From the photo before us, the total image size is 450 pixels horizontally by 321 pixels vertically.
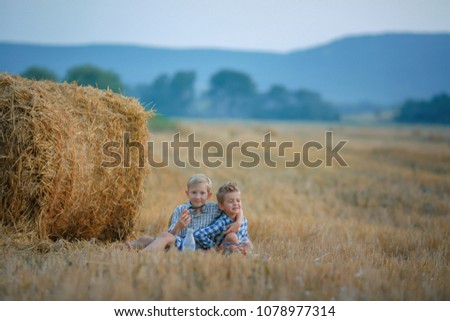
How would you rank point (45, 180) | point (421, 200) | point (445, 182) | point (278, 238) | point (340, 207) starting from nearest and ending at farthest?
point (45, 180)
point (278, 238)
point (340, 207)
point (421, 200)
point (445, 182)

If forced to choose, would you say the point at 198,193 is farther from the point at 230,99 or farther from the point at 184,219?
the point at 230,99

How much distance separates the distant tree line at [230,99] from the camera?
93562mm

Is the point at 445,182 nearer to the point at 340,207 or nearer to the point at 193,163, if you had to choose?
the point at 340,207

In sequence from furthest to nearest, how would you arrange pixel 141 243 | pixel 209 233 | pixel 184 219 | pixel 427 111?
pixel 427 111
pixel 141 243
pixel 209 233
pixel 184 219

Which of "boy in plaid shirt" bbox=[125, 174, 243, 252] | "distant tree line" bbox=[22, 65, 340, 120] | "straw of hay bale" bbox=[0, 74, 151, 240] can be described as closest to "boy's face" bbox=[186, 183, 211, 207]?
"boy in plaid shirt" bbox=[125, 174, 243, 252]

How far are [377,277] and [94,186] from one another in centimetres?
349

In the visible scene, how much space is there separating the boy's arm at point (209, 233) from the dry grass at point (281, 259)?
1.71 ft

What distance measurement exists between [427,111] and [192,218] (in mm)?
61199

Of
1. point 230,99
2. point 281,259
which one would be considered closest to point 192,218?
point 281,259

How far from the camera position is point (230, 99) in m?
101

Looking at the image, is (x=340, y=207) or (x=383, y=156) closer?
(x=340, y=207)

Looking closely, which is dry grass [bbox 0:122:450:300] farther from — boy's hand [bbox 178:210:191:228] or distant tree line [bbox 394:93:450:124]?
distant tree line [bbox 394:93:450:124]

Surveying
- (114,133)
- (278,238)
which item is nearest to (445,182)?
(278,238)

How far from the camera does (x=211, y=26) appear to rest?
2197cm
